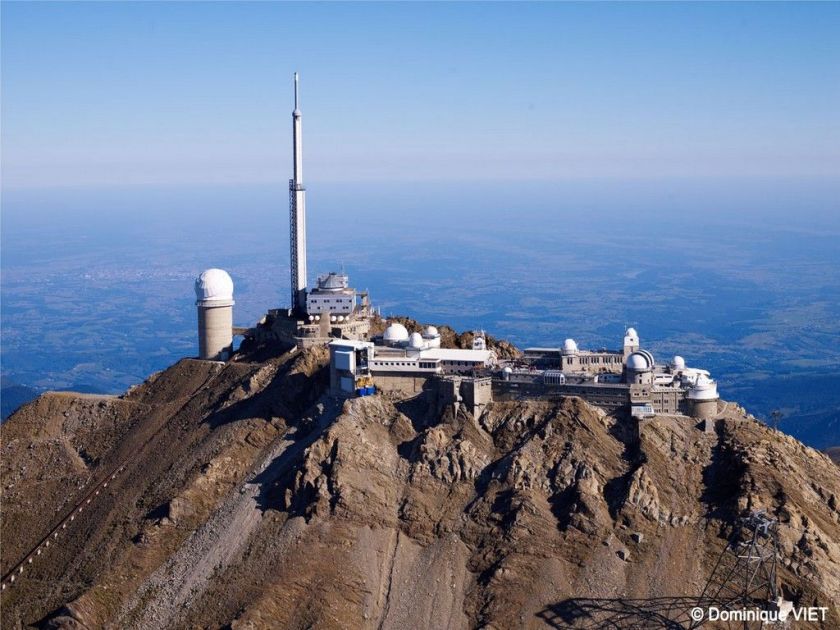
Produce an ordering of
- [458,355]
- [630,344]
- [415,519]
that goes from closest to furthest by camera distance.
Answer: [415,519]
[630,344]
[458,355]

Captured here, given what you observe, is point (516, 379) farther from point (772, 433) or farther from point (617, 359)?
point (772, 433)

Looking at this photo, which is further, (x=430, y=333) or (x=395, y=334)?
(x=395, y=334)

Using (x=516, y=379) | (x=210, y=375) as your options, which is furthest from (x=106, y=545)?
(x=516, y=379)

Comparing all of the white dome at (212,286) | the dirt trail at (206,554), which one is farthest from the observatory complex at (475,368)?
the white dome at (212,286)

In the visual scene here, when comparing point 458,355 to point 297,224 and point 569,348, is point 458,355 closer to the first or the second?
point 569,348

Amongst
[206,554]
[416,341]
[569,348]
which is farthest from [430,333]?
[206,554]

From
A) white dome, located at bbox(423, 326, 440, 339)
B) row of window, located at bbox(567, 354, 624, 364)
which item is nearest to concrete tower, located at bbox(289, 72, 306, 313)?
white dome, located at bbox(423, 326, 440, 339)
